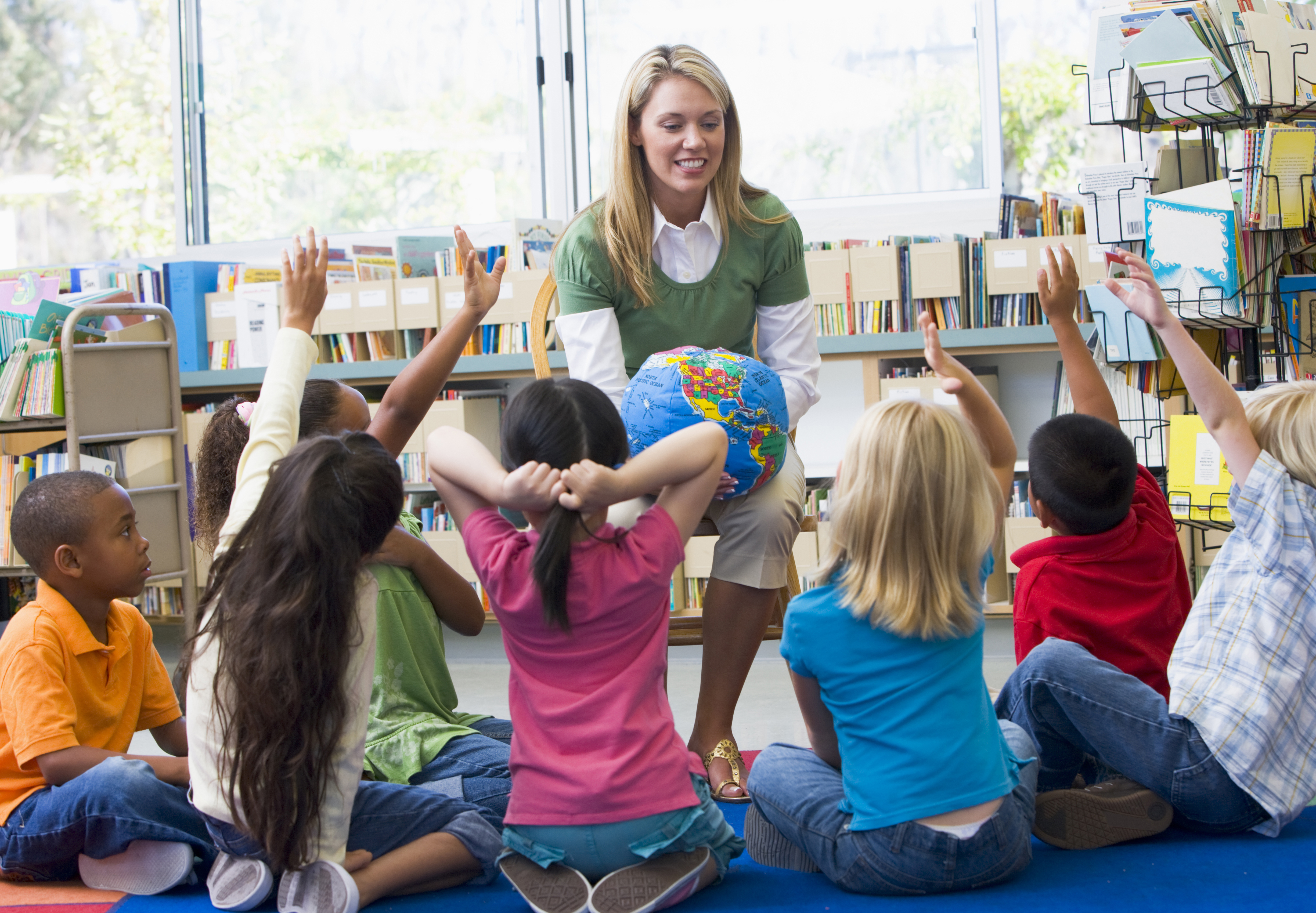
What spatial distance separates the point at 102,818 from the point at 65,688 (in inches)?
8.0

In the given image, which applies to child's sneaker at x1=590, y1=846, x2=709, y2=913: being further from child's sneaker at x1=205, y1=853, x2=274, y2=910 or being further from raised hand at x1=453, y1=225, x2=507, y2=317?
raised hand at x1=453, y1=225, x2=507, y2=317

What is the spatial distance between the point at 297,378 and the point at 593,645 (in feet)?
2.01

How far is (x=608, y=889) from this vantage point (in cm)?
151

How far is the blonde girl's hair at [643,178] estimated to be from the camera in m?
2.28

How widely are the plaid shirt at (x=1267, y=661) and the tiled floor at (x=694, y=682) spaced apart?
106 centimetres

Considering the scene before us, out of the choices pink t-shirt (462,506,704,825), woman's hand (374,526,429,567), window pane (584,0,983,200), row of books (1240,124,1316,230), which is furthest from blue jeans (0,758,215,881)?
window pane (584,0,983,200)

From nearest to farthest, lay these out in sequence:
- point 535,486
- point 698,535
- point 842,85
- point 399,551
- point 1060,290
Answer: point 535,486 < point 399,551 < point 1060,290 < point 698,535 < point 842,85

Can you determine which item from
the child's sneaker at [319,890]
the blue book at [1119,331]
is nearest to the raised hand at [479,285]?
the child's sneaker at [319,890]

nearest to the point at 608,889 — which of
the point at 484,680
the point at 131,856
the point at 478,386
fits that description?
the point at 131,856

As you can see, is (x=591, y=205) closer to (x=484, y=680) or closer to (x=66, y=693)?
(x=66, y=693)

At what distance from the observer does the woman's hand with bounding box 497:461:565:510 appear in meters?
1.50

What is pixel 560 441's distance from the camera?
61.1 inches

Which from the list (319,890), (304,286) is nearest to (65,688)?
(319,890)

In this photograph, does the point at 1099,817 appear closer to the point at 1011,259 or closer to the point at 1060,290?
the point at 1060,290
